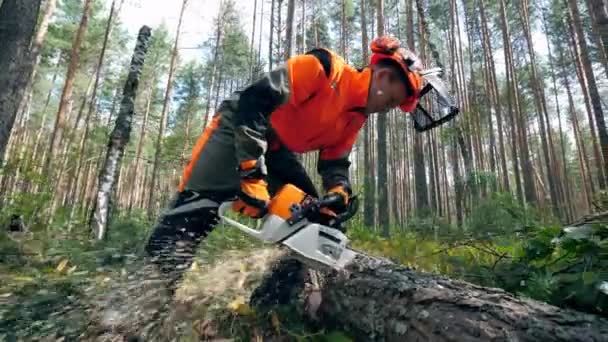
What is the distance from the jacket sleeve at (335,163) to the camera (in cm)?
270

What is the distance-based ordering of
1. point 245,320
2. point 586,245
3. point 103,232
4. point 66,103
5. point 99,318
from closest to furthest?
point 586,245 < point 99,318 < point 245,320 < point 103,232 < point 66,103

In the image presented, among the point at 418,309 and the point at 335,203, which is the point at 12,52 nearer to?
the point at 335,203

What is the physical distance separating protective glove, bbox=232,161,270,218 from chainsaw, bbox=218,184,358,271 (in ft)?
0.16

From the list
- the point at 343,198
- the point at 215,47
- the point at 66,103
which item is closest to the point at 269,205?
the point at 343,198

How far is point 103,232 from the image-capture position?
5.75 meters

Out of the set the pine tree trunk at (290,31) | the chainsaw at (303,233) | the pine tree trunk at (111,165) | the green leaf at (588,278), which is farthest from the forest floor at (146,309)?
the pine tree trunk at (290,31)

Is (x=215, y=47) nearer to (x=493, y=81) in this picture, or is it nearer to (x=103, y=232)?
(x=493, y=81)

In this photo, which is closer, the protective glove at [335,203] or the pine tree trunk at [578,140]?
the protective glove at [335,203]

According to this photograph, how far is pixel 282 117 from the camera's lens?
2379 mm

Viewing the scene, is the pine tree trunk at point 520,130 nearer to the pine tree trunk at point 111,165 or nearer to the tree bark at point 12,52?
the pine tree trunk at point 111,165

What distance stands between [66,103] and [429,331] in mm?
13474

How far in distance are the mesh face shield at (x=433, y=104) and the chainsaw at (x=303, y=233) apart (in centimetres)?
102

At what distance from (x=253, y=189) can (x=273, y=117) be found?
60cm

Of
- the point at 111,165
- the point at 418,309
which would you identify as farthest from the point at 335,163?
the point at 111,165
